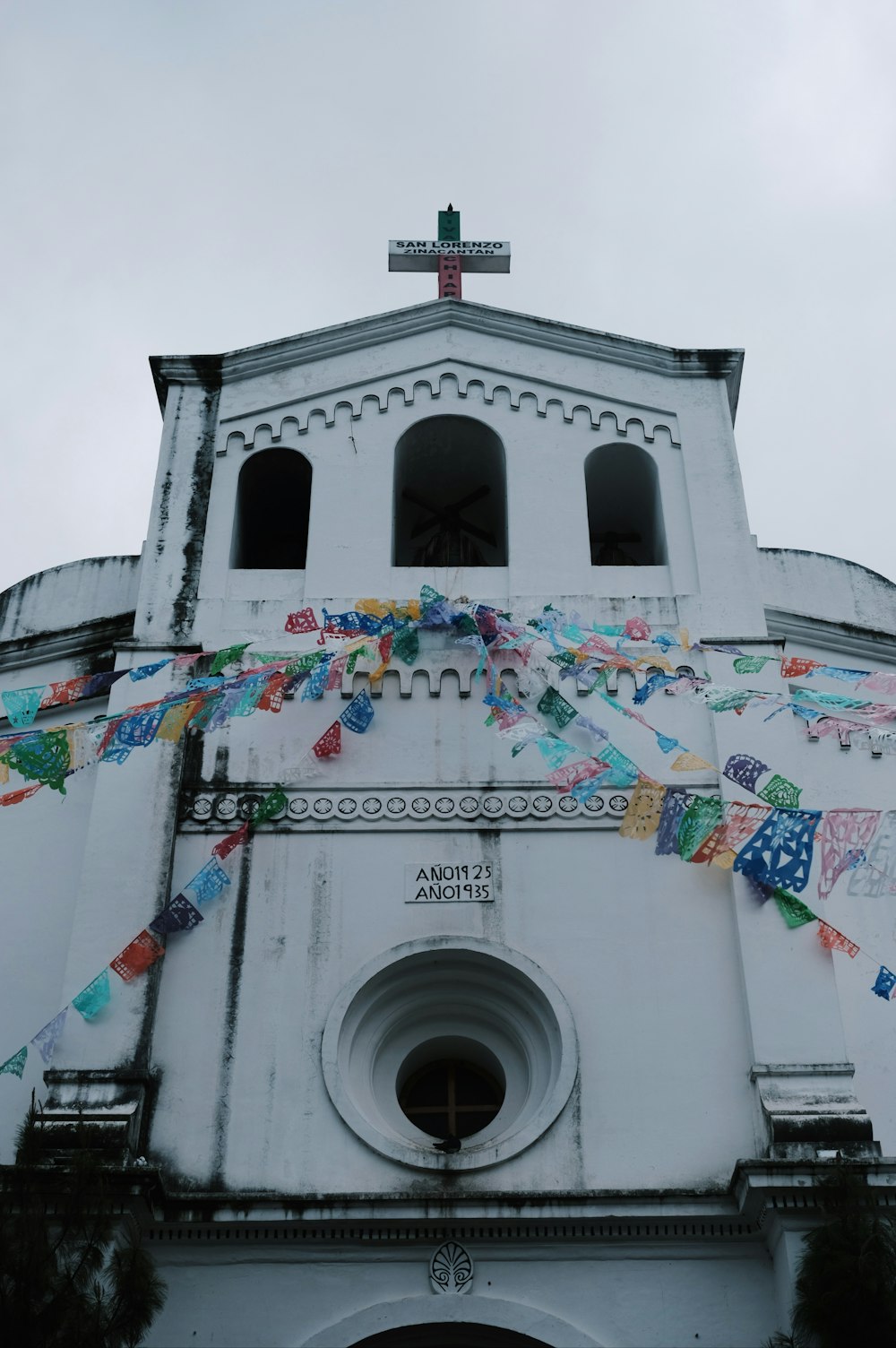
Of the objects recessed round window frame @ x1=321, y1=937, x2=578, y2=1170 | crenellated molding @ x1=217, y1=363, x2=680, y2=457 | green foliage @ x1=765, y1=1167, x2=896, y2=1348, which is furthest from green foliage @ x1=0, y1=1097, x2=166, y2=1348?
crenellated molding @ x1=217, y1=363, x2=680, y2=457

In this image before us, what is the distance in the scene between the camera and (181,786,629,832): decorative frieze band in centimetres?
1277

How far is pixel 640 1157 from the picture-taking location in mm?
11219

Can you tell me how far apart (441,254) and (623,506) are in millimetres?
3778

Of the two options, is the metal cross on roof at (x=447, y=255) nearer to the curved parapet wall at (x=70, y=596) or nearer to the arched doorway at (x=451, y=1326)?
the curved parapet wall at (x=70, y=596)

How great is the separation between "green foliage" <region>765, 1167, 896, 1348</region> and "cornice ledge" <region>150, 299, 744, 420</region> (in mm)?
8310

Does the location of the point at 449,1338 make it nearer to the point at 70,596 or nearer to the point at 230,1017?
the point at 230,1017

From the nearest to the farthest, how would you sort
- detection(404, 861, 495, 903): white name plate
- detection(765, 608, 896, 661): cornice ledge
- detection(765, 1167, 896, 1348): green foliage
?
detection(765, 1167, 896, 1348): green foliage < detection(404, 861, 495, 903): white name plate < detection(765, 608, 896, 661): cornice ledge

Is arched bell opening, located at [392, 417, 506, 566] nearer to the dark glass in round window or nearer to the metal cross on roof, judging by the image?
the metal cross on roof

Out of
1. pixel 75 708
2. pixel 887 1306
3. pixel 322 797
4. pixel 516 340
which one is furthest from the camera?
pixel 516 340

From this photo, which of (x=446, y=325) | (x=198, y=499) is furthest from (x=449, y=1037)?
(x=446, y=325)

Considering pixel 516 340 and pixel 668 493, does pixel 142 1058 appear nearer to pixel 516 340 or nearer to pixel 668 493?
pixel 668 493

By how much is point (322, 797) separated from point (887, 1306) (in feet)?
18.4

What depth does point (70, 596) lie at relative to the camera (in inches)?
608

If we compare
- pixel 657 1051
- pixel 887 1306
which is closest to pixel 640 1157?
pixel 657 1051
